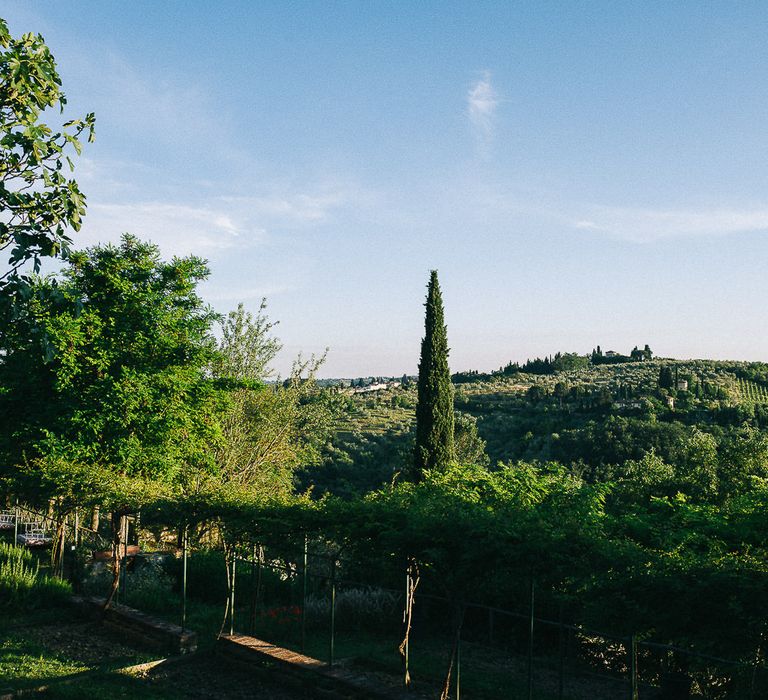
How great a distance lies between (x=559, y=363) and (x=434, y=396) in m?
79.4

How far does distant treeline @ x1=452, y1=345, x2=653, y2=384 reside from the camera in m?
101

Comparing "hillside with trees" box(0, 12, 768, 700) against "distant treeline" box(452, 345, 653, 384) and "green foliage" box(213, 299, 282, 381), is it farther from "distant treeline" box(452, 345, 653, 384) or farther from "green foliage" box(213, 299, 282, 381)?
"distant treeline" box(452, 345, 653, 384)

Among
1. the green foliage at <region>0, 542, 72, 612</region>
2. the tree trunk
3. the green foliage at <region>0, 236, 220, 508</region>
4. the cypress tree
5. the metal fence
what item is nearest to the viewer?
the metal fence

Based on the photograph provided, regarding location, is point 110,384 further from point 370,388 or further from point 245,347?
point 370,388

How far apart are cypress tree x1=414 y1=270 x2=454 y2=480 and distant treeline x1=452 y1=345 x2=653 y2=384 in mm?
72547

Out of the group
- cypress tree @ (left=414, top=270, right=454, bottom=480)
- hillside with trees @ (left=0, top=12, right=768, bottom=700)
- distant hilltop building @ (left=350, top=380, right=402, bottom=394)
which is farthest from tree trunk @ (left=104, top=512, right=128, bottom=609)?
distant hilltop building @ (left=350, top=380, right=402, bottom=394)

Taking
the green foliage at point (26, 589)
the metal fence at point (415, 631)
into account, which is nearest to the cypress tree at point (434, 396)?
the metal fence at point (415, 631)

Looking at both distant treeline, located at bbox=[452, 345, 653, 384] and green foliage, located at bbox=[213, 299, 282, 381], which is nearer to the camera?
green foliage, located at bbox=[213, 299, 282, 381]

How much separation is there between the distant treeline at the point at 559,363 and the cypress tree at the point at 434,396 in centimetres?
7255

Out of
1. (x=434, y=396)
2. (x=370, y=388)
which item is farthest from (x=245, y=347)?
(x=370, y=388)

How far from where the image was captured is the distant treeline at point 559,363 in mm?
100750

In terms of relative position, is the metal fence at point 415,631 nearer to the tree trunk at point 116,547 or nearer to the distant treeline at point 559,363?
the tree trunk at point 116,547

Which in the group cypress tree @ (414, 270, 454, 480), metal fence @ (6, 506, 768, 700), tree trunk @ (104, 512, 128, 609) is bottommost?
metal fence @ (6, 506, 768, 700)

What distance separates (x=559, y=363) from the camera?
101500 mm
